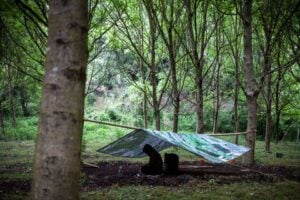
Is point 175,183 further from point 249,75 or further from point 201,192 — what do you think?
point 249,75

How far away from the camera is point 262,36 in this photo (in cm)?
1266

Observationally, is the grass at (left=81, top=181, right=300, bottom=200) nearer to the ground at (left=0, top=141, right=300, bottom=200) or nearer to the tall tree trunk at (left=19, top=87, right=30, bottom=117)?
the ground at (left=0, top=141, right=300, bottom=200)

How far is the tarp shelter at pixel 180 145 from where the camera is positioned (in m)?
5.23

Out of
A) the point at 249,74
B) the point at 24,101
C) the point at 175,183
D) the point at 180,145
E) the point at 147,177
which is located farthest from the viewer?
the point at 24,101

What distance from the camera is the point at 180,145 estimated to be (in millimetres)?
5230

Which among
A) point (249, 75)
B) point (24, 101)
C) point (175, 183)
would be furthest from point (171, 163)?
point (24, 101)

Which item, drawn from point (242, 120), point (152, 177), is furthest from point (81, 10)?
point (242, 120)

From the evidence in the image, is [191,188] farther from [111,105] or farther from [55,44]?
[111,105]

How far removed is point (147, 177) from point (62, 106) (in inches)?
178

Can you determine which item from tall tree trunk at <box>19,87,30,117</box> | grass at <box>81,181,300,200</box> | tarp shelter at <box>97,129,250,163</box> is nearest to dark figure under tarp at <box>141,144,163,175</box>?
tarp shelter at <box>97,129,250,163</box>

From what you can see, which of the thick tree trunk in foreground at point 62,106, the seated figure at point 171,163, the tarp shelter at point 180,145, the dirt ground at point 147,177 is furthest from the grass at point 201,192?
the thick tree trunk in foreground at point 62,106

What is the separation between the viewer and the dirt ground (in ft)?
18.6

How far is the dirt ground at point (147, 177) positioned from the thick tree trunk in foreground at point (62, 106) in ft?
10.7

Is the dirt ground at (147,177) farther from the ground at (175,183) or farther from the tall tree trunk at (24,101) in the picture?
the tall tree trunk at (24,101)
